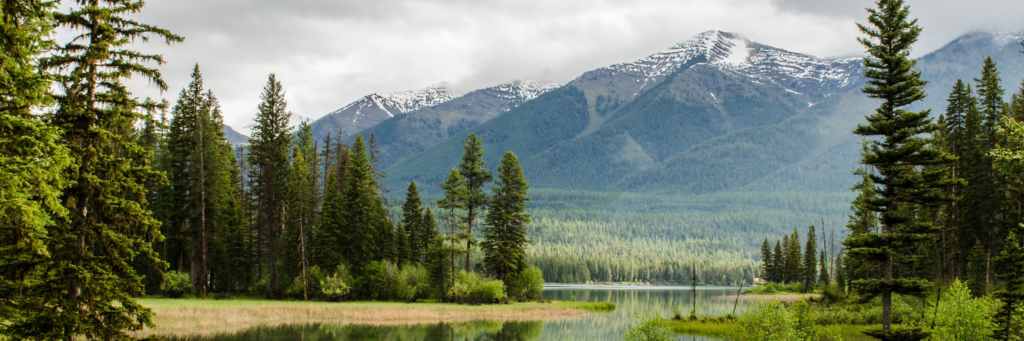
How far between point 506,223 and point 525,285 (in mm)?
7464

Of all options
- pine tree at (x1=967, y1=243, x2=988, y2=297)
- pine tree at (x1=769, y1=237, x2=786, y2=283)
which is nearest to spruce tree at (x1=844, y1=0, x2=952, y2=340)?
pine tree at (x1=967, y1=243, x2=988, y2=297)

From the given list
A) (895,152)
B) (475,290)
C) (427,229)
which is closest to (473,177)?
(475,290)

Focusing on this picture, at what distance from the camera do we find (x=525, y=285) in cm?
6169

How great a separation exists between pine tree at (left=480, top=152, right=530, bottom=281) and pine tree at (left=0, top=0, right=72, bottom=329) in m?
43.1

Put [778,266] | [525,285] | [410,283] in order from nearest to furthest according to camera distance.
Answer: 1. [410,283]
2. [525,285]
3. [778,266]

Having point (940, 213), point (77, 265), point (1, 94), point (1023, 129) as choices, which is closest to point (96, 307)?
point (77, 265)

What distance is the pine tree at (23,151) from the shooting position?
13.7 m

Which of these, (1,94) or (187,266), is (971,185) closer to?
(1,94)

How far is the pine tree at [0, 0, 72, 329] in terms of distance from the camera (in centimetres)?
1374

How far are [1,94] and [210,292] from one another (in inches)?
1887

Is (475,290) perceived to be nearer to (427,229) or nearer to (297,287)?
(297,287)

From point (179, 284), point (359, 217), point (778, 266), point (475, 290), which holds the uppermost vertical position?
point (359, 217)

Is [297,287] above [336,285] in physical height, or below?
below

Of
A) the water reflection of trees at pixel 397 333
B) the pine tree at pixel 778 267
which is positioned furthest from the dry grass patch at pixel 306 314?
the pine tree at pixel 778 267
